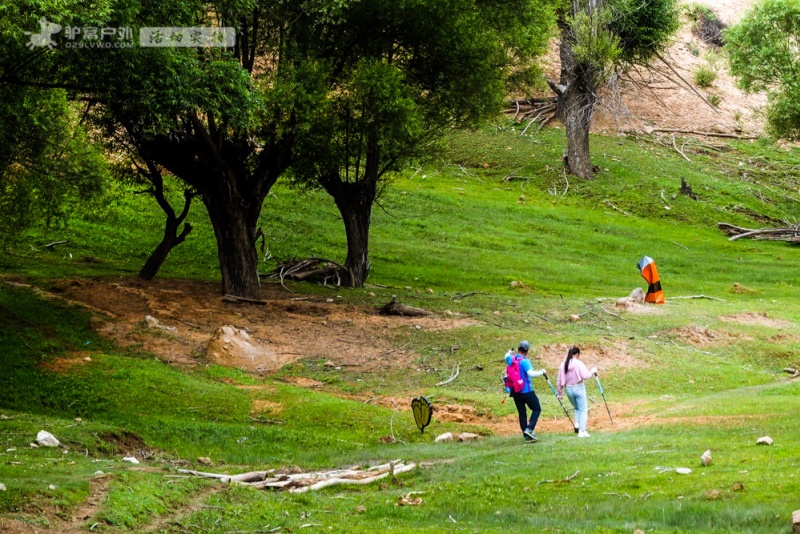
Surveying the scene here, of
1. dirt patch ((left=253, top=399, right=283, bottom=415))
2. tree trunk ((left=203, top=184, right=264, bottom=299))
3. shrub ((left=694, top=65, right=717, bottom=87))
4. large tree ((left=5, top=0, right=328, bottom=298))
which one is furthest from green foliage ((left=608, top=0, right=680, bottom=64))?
dirt patch ((left=253, top=399, right=283, bottom=415))

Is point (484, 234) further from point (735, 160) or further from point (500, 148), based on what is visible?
point (735, 160)

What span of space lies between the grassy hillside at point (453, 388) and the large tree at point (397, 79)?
4.00m

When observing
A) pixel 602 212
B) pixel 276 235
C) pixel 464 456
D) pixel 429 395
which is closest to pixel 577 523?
pixel 464 456

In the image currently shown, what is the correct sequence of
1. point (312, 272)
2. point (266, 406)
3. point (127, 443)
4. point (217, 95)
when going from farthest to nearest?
point (312, 272), point (217, 95), point (266, 406), point (127, 443)

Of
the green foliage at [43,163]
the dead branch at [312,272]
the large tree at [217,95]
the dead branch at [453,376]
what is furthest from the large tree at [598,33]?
the green foliage at [43,163]

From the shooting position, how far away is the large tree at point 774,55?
46.5 m

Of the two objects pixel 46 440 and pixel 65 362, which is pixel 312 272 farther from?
pixel 46 440

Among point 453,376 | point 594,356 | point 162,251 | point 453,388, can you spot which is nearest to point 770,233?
point 594,356

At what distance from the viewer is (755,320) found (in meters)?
30.1

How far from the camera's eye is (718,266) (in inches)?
1731

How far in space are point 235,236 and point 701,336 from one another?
1454cm

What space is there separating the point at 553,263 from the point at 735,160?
2698 cm

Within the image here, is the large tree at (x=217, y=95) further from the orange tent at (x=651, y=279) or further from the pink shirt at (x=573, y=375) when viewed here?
the orange tent at (x=651, y=279)

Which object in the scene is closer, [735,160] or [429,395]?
[429,395]
